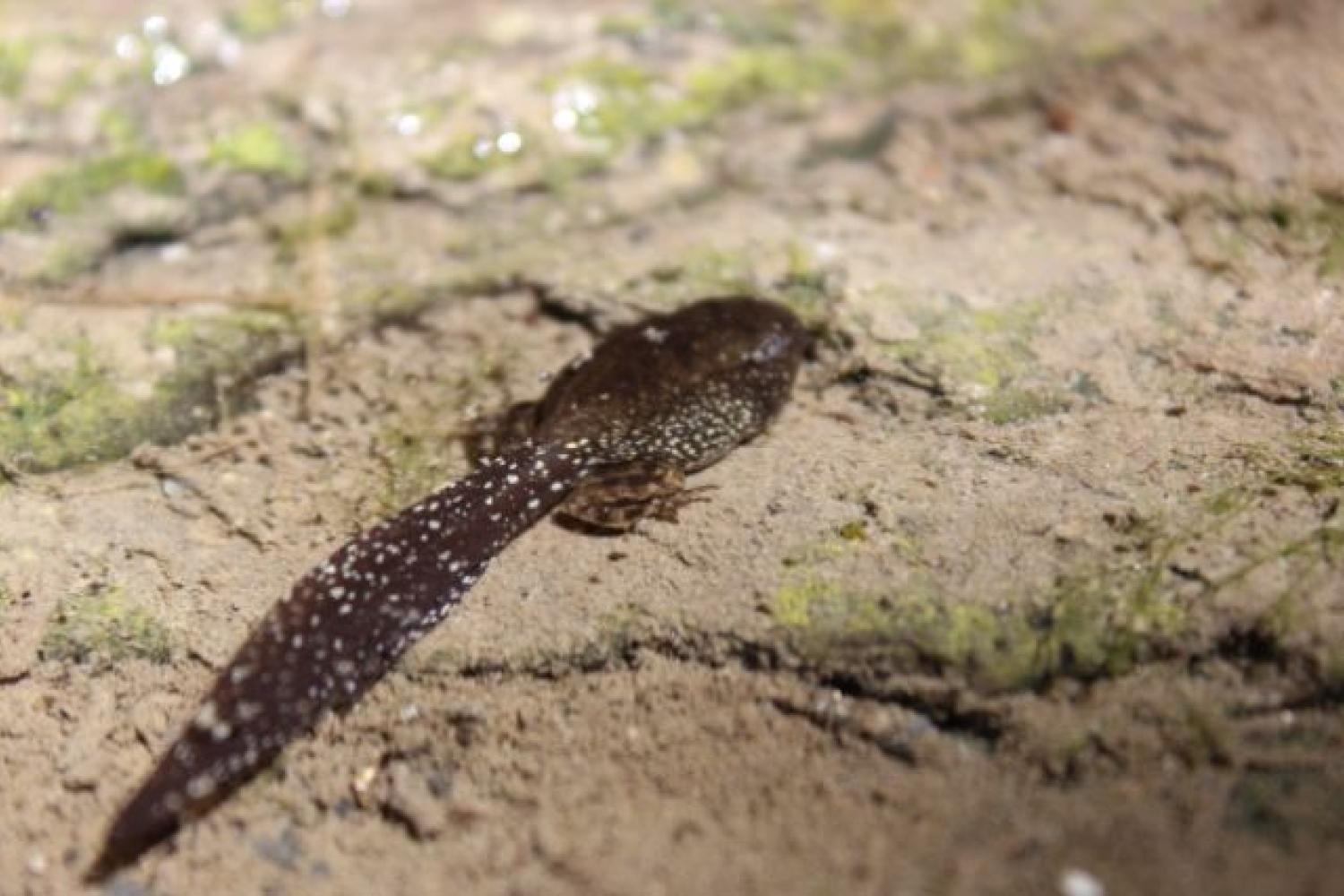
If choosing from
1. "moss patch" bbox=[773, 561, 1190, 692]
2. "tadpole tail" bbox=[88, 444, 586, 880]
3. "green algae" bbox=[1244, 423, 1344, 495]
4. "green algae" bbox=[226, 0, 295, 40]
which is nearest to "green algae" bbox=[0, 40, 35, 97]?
"green algae" bbox=[226, 0, 295, 40]

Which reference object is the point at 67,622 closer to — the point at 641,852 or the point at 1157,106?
the point at 641,852

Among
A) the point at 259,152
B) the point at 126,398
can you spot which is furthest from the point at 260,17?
the point at 126,398

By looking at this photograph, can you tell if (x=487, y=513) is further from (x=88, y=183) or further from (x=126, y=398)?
(x=88, y=183)

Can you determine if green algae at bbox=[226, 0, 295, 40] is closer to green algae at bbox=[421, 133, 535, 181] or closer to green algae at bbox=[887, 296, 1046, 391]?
green algae at bbox=[421, 133, 535, 181]

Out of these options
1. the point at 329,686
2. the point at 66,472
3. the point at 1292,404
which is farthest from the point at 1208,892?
the point at 66,472

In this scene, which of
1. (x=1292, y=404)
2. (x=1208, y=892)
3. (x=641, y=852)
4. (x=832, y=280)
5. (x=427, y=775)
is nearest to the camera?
(x=1208, y=892)

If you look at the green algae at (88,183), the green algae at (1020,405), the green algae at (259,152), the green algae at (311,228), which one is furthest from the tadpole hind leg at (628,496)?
the green algae at (88,183)
